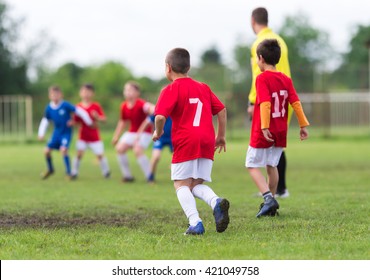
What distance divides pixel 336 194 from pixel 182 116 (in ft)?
14.2

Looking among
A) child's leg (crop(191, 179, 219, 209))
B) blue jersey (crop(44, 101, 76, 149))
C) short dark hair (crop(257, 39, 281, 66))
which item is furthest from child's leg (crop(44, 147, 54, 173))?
child's leg (crop(191, 179, 219, 209))

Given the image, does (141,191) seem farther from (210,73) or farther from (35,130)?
(210,73)

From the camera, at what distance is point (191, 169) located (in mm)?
7207

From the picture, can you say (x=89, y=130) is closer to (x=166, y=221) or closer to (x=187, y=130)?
(x=166, y=221)

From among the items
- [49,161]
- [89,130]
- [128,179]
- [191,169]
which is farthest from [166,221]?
[89,130]

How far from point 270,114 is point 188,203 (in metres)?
1.83

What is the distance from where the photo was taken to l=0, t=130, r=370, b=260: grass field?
611 cm

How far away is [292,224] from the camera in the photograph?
757 centimetres

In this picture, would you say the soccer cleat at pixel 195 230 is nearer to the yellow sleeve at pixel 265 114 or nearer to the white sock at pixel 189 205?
the white sock at pixel 189 205

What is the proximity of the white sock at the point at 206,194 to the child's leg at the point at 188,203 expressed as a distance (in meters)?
0.10

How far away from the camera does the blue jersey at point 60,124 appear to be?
1586cm

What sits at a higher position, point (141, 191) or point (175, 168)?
point (175, 168)

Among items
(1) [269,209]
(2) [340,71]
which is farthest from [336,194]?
(2) [340,71]

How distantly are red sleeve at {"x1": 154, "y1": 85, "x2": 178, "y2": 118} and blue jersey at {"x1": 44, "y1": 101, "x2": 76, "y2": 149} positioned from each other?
8.96 metres
